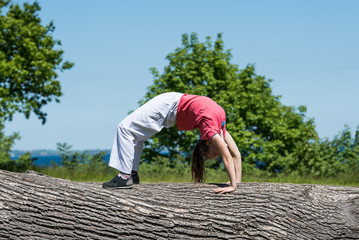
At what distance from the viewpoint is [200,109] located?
5.11 metres

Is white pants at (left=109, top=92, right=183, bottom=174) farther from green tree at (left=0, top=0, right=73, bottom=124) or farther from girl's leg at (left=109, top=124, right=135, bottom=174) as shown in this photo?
green tree at (left=0, top=0, right=73, bottom=124)

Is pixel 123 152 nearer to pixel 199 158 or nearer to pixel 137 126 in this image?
pixel 137 126

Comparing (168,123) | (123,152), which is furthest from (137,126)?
(168,123)

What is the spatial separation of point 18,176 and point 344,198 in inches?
170

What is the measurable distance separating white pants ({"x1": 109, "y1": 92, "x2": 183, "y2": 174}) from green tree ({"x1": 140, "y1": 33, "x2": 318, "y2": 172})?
1032 cm

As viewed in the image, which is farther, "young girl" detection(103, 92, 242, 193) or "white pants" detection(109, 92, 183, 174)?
"white pants" detection(109, 92, 183, 174)

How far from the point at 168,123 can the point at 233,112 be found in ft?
37.5

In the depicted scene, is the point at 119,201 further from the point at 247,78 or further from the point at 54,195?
the point at 247,78

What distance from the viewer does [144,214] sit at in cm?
456

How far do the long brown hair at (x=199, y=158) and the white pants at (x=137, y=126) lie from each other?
1.70 ft

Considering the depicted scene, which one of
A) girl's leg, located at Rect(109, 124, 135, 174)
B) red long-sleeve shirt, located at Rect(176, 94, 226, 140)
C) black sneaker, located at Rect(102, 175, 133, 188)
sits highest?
red long-sleeve shirt, located at Rect(176, 94, 226, 140)

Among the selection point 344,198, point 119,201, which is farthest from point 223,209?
point 344,198

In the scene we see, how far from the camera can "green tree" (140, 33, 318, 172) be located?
53.7 feet

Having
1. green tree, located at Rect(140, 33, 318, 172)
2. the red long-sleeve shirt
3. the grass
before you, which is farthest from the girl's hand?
green tree, located at Rect(140, 33, 318, 172)
